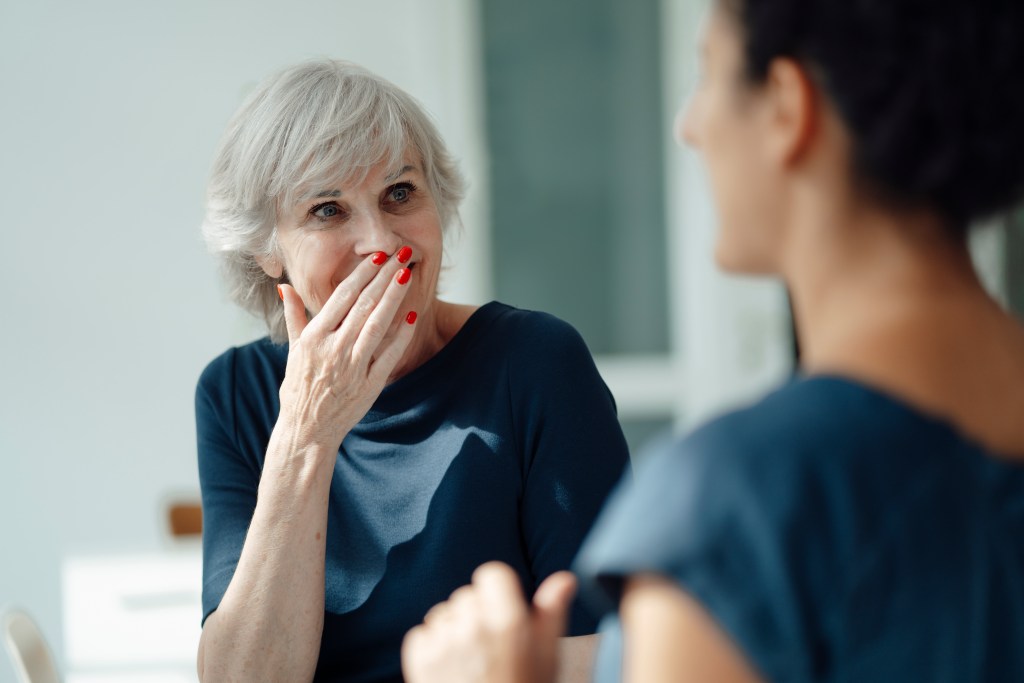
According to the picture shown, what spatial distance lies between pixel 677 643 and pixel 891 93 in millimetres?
325

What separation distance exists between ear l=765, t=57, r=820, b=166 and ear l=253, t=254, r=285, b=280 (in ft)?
3.42

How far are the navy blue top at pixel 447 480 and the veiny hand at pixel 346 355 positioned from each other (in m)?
0.08

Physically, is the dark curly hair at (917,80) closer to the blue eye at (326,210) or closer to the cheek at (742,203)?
the cheek at (742,203)

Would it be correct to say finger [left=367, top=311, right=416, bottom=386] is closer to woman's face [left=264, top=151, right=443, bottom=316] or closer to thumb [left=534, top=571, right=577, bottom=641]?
woman's face [left=264, top=151, right=443, bottom=316]

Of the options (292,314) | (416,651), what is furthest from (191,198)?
(416,651)

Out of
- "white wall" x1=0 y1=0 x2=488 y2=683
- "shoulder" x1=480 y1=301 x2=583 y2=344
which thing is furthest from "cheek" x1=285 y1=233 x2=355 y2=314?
"white wall" x1=0 y1=0 x2=488 y2=683

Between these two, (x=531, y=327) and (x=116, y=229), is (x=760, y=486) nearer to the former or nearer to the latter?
(x=531, y=327)

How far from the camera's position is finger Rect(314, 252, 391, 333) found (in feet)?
4.88

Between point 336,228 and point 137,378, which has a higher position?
point 336,228

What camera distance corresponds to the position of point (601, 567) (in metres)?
0.61

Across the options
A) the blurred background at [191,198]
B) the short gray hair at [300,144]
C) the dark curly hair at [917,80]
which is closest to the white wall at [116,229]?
the blurred background at [191,198]

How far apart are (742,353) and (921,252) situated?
3.02 m

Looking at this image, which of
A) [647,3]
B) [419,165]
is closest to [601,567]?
[419,165]

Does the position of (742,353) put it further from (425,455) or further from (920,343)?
(920,343)
